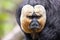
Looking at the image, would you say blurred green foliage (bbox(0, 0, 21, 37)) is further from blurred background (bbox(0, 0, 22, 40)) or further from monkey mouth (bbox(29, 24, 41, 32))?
monkey mouth (bbox(29, 24, 41, 32))

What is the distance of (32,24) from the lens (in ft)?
19.8

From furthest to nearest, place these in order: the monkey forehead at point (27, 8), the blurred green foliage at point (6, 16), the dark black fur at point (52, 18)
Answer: the blurred green foliage at point (6, 16), the dark black fur at point (52, 18), the monkey forehead at point (27, 8)

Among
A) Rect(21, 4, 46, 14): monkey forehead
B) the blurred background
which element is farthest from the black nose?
the blurred background

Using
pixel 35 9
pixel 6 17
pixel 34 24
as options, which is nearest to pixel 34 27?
pixel 34 24

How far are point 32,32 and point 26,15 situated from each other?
0.35 m

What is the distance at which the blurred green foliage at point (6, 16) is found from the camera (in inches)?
306

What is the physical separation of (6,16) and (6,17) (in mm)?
73

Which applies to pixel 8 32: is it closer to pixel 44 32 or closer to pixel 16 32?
pixel 16 32

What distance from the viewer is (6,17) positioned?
8.07 meters

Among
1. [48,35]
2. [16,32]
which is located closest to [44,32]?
[48,35]

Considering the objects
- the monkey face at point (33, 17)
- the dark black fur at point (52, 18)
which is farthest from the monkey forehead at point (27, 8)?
the dark black fur at point (52, 18)

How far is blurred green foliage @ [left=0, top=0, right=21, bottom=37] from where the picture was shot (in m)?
7.76

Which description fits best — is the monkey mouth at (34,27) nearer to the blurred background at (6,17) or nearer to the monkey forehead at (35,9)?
the monkey forehead at (35,9)

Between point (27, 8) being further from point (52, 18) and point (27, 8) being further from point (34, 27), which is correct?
point (52, 18)
